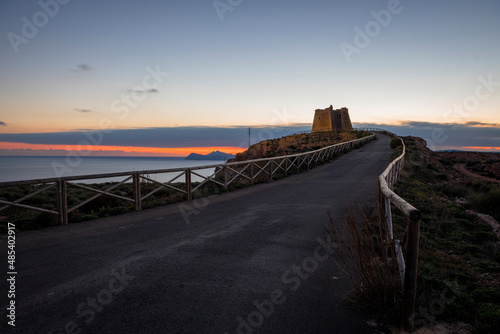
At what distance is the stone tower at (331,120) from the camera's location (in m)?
87.6

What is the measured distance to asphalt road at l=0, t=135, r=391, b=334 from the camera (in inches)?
130

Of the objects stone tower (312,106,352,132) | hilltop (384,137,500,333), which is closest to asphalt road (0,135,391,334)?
hilltop (384,137,500,333)

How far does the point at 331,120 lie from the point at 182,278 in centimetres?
8779

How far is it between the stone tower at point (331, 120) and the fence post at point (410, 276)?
86.9 meters

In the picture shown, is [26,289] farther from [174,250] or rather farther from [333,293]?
[333,293]

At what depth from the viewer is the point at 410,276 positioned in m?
2.94

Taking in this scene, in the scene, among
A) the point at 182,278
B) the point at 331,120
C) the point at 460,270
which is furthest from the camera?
the point at 331,120

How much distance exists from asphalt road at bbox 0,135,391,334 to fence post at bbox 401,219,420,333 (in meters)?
0.38

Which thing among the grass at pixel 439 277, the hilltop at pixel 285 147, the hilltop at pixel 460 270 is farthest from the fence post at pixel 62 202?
the hilltop at pixel 285 147

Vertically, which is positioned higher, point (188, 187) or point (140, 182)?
point (140, 182)

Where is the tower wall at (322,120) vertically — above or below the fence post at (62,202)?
above

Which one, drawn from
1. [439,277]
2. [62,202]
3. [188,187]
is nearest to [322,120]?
[188,187]

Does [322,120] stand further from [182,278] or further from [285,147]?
[182,278]

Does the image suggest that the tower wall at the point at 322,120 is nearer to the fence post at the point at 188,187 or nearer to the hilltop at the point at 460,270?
the hilltop at the point at 460,270
